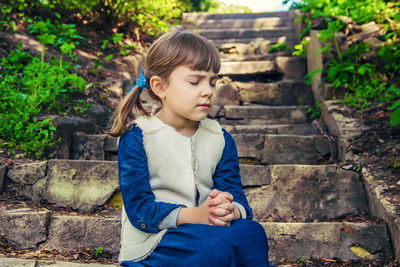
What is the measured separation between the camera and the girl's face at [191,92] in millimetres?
1603

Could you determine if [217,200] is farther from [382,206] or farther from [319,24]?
[319,24]

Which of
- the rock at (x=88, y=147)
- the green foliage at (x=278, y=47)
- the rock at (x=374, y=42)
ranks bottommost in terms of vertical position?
the rock at (x=88, y=147)

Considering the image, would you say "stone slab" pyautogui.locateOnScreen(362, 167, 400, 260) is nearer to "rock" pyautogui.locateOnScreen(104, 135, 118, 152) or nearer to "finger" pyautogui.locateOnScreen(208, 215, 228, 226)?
"finger" pyautogui.locateOnScreen(208, 215, 228, 226)

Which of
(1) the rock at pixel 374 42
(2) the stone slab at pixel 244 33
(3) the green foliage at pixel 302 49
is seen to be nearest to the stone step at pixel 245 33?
(2) the stone slab at pixel 244 33

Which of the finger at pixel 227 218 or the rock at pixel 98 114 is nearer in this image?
the finger at pixel 227 218

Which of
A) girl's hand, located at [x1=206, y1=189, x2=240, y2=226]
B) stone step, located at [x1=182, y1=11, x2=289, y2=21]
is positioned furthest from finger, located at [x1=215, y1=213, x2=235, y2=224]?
stone step, located at [x1=182, y1=11, x2=289, y2=21]

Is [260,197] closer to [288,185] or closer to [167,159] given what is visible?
[288,185]

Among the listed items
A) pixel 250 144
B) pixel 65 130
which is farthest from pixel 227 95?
pixel 65 130

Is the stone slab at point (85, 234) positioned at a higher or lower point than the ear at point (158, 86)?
lower

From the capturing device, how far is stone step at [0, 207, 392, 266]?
224cm

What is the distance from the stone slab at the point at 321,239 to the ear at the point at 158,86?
3.52 ft

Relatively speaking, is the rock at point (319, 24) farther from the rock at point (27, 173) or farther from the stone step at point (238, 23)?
the rock at point (27, 173)

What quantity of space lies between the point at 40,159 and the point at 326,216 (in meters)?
1.98

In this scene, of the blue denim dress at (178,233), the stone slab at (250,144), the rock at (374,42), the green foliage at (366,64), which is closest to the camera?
the blue denim dress at (178,233)
